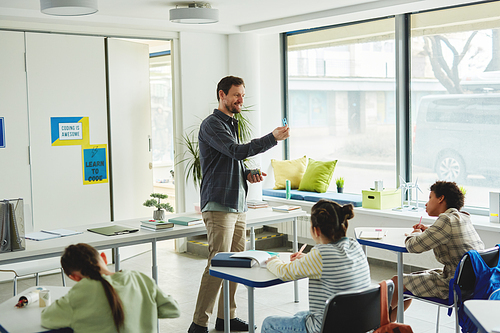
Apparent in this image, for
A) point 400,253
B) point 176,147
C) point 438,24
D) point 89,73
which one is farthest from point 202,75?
point 400,253

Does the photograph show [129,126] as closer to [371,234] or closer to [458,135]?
[371,234]

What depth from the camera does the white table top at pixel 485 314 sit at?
1936 mm

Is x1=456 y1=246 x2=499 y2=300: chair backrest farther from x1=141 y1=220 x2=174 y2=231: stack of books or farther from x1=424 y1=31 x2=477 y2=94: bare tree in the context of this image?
x1=424 y1=31 x2=477 y2=94: bare tree

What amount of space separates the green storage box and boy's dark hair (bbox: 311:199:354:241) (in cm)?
313

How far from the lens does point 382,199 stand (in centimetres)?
554

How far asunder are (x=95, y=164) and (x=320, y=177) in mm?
2675

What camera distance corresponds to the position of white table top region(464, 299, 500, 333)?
194cm

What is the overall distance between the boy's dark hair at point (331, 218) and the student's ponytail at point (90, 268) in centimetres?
99

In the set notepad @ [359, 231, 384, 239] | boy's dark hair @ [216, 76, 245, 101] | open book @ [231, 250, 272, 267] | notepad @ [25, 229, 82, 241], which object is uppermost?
boy's dark hair @ [216, 76, 245, 101]

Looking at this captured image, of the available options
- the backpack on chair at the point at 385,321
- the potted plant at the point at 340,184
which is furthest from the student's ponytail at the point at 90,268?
the potted plant at the point at 340,184

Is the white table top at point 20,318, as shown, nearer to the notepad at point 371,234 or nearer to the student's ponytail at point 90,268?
the student's ponytail at point 90,268

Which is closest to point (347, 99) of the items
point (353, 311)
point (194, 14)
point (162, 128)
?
point (194, 14)

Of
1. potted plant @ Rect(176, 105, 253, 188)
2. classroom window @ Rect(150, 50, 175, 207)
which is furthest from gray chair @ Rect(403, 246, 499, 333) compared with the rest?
classroom window @ Rect(150, 50, 175, 207)

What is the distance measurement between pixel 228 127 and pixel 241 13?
96.9 inches
